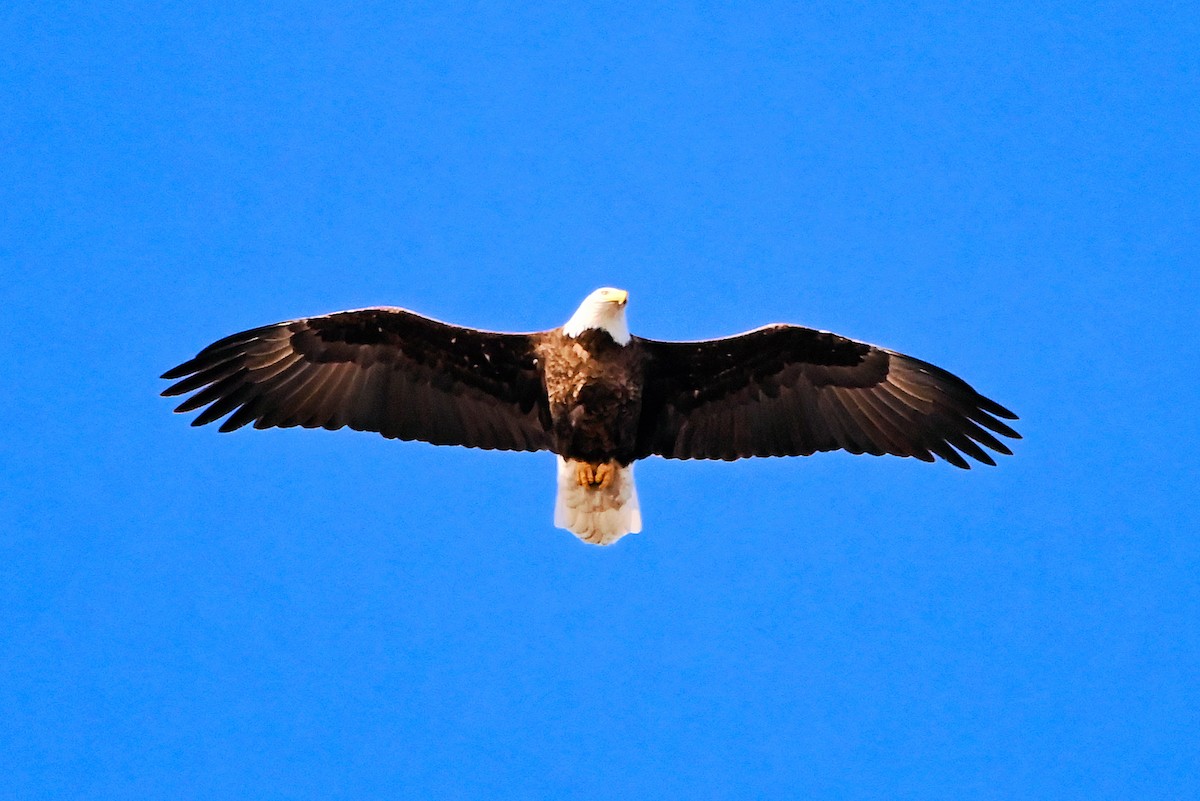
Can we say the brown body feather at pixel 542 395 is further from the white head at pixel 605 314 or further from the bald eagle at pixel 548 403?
the white head at pixel 605 314

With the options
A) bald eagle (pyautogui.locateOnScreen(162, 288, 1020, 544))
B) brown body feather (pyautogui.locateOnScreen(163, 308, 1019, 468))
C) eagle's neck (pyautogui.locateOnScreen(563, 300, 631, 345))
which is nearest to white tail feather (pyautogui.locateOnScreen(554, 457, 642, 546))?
bald eagle (pyautogui.locateOnScreen(162, 288, 1020, 544))

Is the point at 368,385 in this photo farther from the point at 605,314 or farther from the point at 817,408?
the point at 817,408

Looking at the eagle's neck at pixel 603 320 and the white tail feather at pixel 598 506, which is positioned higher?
the eagle's neck at pixel 603 320

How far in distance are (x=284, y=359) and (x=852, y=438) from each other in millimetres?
4362

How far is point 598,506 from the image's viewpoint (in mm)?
11219

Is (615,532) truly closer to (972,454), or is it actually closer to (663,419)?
(663,419)

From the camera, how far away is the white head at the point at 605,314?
34.9ft

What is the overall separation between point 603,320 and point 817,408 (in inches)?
73.3

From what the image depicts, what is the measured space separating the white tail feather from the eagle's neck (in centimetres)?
105

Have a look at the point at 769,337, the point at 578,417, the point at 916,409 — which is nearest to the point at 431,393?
the point at 578,417

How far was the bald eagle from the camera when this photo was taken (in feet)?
36.7

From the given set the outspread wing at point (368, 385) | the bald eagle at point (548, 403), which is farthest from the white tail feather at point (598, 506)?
the outspread wing at point (368, 385)

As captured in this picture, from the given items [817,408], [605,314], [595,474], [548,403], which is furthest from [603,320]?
[817,408]

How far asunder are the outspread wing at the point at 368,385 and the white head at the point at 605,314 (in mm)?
694
